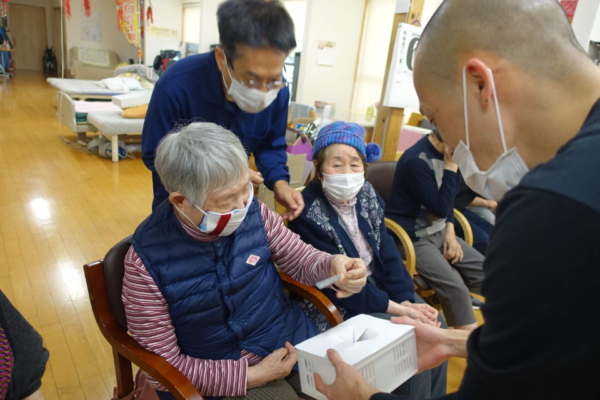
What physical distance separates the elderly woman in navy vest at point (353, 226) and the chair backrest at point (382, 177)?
550 mm

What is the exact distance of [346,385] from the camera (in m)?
0.92

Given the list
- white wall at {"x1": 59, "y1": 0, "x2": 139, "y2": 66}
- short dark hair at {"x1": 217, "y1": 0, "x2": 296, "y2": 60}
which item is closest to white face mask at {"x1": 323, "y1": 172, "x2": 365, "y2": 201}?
short dark hair at {"x1": 217, "y1": 0, "x2": 296, "y2": 60}

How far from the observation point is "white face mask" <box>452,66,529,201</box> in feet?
2.36

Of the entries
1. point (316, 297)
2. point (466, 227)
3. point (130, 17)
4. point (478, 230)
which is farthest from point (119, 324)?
point (130, 17)

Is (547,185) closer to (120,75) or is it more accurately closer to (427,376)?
(427,376)

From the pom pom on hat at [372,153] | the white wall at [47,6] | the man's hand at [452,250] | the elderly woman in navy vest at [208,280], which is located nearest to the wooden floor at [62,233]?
the man's hand at [452,250]

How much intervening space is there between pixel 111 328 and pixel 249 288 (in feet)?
1.46

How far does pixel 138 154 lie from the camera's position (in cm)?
579

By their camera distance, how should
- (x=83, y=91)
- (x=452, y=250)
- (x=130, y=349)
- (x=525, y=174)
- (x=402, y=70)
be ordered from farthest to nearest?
(x=83, y=91)
(x=402, y=70)
(x=452, y=250)
(x=130, y=349)
(x=525, y=174)

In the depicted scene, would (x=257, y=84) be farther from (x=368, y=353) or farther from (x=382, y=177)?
(x=382, y=177)

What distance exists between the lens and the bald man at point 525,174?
0.49 m

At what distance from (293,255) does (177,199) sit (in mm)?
537

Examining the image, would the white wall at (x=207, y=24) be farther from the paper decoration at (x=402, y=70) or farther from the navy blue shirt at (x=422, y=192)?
the navy blue shirt at (x=422, y=192)

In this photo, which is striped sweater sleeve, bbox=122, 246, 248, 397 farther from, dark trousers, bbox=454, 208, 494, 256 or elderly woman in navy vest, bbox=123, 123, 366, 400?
dark trousers, bbox=454, 208, 494, 256
